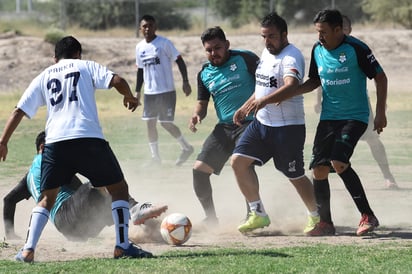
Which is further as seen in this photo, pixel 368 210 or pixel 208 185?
pixel 208 185

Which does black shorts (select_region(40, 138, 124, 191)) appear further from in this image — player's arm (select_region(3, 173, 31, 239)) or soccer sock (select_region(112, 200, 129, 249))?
player's arm (select_region(3, 173, 31, 239))

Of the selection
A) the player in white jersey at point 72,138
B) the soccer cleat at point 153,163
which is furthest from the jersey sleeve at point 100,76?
the soccer cleat at point 153,163

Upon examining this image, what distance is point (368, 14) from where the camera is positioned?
42094 millimetres

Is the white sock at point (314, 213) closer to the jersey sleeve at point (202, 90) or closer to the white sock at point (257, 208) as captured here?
the white sock at point (257, 208)

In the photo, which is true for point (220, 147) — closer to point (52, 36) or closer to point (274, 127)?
point (274, 127)

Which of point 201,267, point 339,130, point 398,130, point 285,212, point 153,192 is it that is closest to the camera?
point 201,267

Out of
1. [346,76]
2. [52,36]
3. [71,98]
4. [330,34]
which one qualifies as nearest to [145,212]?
[71,98]

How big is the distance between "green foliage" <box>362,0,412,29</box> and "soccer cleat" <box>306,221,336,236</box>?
99.5ft

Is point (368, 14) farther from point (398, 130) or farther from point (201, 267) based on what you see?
point (201, 267)

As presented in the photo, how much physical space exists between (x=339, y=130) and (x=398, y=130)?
11.1 m

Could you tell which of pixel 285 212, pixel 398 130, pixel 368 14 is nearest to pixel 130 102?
pixel 285 212

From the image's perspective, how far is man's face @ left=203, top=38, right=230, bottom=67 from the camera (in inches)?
400

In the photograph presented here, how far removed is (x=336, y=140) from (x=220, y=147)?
154 cm

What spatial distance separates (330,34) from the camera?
927 centimetres
